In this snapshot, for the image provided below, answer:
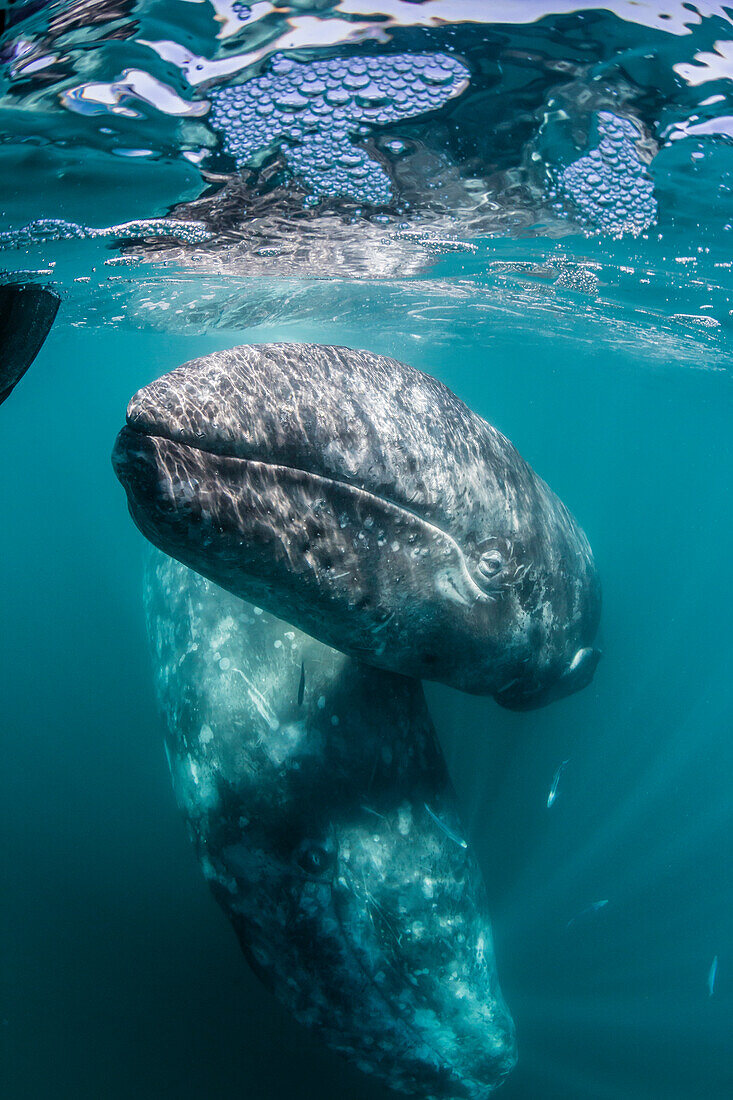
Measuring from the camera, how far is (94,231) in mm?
10820

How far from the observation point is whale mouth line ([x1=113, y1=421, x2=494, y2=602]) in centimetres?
308

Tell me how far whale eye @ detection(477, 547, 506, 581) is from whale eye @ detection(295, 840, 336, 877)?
2804 mm

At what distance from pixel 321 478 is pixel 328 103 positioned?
5.03m

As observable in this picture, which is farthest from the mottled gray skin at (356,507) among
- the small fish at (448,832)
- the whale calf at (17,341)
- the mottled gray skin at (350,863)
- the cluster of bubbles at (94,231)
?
the cluster of bubbles at (94,231)

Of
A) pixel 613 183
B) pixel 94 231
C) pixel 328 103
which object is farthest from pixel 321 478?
pixel 94 231


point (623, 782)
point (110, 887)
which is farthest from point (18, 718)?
point (623, 782)

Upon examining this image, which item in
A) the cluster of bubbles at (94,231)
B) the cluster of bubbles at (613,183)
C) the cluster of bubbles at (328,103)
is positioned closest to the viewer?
the cluster of bubbles at (328,103)

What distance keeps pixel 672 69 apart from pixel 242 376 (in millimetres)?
5668

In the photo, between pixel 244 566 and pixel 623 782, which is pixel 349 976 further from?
pixel 623 782

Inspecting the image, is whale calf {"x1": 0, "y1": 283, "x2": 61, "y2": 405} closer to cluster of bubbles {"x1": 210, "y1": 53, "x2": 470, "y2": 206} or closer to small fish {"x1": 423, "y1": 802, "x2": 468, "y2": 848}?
cluster of bubbles {"x1": 210, "y1": 53, "x2": 470, "y2": 206}

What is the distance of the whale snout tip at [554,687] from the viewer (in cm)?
558

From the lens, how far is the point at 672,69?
5730 millimetres

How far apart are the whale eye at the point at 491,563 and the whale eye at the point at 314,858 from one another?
280cm

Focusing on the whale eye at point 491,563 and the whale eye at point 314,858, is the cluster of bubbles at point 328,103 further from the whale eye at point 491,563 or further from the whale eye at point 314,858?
the whale eye at point 314,858
